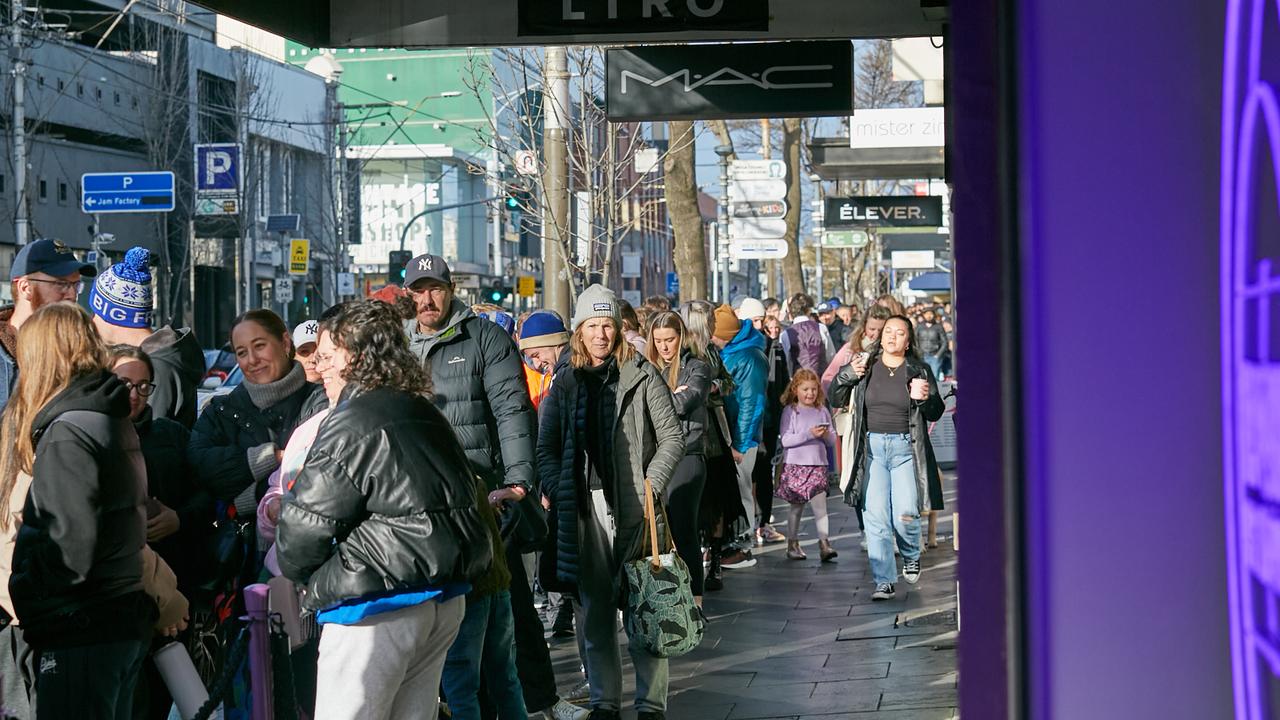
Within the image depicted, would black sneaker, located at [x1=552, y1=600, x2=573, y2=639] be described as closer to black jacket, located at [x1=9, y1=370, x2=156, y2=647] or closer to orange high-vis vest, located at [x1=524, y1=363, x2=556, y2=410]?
orange high-vis vest, located at [x1=524, y1=363, x2=556, y2=410]

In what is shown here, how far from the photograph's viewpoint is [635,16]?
6750mm

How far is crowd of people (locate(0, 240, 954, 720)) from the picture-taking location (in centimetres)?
455

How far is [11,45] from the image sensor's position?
29.6 metres

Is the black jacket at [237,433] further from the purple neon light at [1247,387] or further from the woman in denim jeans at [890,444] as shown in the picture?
the purple neon light at [1247,387]

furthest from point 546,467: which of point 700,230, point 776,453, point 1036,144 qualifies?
point 700,230

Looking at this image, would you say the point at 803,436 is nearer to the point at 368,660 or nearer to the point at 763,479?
the point at 763,479

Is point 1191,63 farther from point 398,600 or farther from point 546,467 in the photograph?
point 546,467

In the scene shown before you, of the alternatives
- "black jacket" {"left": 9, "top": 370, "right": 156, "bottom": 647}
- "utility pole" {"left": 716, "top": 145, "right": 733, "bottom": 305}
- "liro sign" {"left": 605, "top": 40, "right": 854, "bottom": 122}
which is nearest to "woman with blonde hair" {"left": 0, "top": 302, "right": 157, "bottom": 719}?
"black jacket" {"left": 9, "top": 370, "right": 156, "bottom": 647}

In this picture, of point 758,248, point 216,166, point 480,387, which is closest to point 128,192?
point 758,248

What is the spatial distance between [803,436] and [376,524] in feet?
26.0

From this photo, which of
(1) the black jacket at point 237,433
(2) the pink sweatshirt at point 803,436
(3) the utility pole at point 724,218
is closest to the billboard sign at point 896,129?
(2) the pink sweatshirt at point 803,436

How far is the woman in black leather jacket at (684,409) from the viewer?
8.87 m

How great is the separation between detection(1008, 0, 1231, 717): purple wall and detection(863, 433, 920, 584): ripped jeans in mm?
8879

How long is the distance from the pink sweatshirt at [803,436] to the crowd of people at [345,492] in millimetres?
2368
